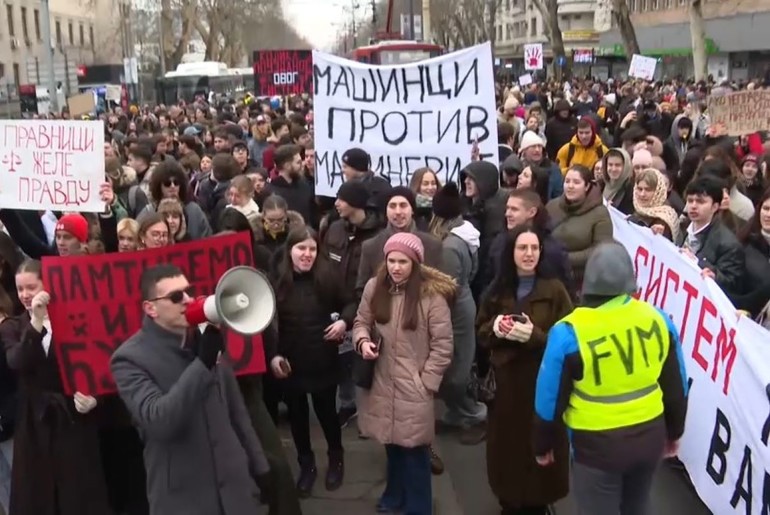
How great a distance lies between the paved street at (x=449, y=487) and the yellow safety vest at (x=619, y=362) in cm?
137

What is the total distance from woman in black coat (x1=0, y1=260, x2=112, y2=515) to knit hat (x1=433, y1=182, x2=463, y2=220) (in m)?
2.36

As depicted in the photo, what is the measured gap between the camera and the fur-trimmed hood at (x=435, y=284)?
404 cm

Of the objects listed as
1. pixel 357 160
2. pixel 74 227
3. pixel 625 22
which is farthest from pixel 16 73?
pixel 74 227

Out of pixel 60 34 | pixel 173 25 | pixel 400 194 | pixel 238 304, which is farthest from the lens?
pixel 60 34

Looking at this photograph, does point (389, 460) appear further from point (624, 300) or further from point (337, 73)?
point (337, 73)

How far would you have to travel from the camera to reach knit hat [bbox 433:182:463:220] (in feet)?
17.0

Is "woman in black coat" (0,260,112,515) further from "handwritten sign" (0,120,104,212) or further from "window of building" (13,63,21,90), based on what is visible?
"window of building" (13,63,21,90)

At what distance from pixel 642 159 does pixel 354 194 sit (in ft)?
9.57

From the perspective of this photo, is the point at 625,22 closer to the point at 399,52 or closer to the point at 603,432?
the point at 399,52

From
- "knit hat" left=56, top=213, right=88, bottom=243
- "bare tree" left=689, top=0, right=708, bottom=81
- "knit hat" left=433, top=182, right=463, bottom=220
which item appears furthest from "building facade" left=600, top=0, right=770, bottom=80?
"knit hat" left=56, top=213, right=88, bottom=243

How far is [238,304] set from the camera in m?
2.93

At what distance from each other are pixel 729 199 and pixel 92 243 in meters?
3.99

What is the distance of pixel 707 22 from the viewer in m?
40.3

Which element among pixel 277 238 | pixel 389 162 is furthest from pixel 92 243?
pixel 389 162
